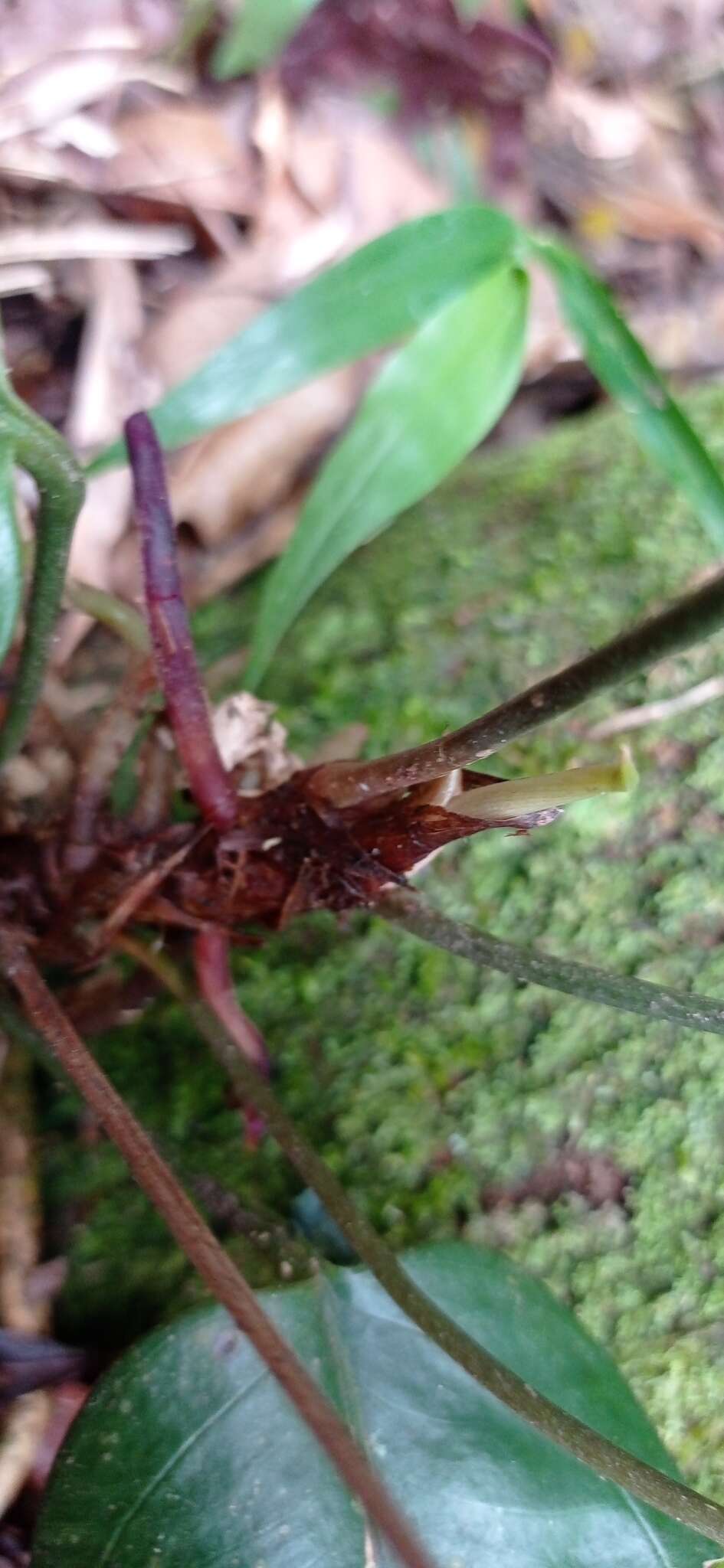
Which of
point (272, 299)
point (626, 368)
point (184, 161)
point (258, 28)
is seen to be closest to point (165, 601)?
point (626, 368)

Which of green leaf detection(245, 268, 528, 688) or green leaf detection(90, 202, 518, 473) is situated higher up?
green leaf detection(90, 202, 518, 473)

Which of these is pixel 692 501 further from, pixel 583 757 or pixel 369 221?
pixel 369 221

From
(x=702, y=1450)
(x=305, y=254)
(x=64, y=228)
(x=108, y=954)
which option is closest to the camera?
(x=702, y=1450)

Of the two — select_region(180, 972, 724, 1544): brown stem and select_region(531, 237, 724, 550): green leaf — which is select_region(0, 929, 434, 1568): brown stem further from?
select_region(531, 237, 724, 550): green leaf

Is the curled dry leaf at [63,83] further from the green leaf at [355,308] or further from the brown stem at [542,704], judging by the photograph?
the brown stem at [542,704]

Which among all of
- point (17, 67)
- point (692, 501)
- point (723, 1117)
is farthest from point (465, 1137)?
point (17, 67)

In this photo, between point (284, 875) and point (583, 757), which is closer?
point (284, 875)

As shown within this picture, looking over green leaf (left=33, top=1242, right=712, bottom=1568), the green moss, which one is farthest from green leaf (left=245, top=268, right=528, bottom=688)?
green leaf (left=33, top=1242, right=712, bottom=1568)
